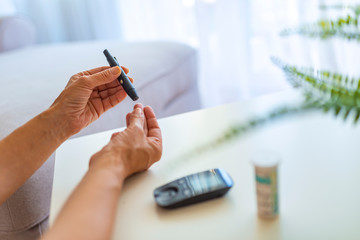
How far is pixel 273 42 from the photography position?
2.11m

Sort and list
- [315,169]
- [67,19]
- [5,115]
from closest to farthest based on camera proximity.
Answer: [315,169]
[5,115]
[67,19]

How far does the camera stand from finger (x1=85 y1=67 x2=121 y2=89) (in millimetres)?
746

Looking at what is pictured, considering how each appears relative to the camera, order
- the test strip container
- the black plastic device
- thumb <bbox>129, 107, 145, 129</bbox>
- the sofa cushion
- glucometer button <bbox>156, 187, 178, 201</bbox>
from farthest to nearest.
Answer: the sofa cushion, the black plastic device, thumb <bbox>129, 107, 145, 129</bbox>, glucometer button <bbox>156, 187, 178, 201</bbox>, the test strip container

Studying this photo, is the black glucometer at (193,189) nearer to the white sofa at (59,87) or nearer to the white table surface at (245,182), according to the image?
the white table surface at (245,182)

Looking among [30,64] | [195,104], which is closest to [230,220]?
[30,64]

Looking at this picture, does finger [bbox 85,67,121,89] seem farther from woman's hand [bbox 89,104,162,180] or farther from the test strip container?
the test strip container

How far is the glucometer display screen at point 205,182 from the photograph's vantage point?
1.75 ft

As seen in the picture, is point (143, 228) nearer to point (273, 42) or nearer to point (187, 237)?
point (187, 237)

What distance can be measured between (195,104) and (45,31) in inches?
55.0

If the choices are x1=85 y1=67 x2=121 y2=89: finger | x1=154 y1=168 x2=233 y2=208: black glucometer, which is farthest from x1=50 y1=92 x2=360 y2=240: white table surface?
x1=85 y1=67 x2=121 y2=89: finger

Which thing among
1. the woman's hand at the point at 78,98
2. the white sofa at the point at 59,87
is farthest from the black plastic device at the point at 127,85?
the white sofa at the point at 59,87

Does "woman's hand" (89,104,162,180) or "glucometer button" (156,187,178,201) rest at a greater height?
"woman's hand" (89,104,162,180)

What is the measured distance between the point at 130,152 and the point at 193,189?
124 mm

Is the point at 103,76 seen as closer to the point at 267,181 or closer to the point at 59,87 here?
the point at 59,87
